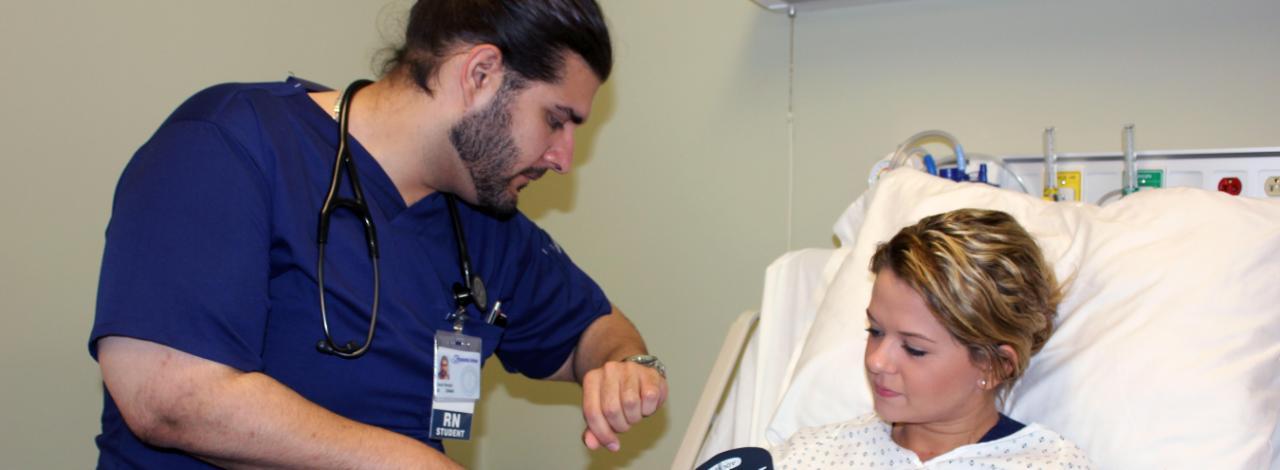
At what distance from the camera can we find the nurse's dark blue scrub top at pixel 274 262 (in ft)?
4.35

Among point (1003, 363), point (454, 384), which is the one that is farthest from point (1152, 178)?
point (454, 384)

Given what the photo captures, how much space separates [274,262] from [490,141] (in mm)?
384

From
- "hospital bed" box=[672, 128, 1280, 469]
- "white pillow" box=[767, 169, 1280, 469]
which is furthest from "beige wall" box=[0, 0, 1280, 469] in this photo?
"white pillow" box=[767, 169, 1280, 469]

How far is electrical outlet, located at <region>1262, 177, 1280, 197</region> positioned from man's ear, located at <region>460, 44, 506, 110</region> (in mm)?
1485

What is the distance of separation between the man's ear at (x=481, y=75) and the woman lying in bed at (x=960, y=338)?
2.21 feet

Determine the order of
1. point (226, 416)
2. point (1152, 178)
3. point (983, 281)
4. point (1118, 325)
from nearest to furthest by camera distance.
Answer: point (226, 416), point (983, 281), point (1118, 325), point (1152, 178)

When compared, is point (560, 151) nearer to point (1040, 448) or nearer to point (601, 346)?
point (601, 346)

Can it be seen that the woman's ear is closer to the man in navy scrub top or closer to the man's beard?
the man in navy scrub top

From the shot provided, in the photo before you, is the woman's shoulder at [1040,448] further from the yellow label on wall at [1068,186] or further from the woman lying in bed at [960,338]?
the yellow label on wall at [1068,186]

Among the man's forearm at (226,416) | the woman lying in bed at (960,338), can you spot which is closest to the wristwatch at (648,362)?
the woman lying in bed at (960,338)

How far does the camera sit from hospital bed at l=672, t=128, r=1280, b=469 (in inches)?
59.8

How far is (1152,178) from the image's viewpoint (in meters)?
2.11

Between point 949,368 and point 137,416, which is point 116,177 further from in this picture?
point 949,368

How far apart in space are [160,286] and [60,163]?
3.11 feet
